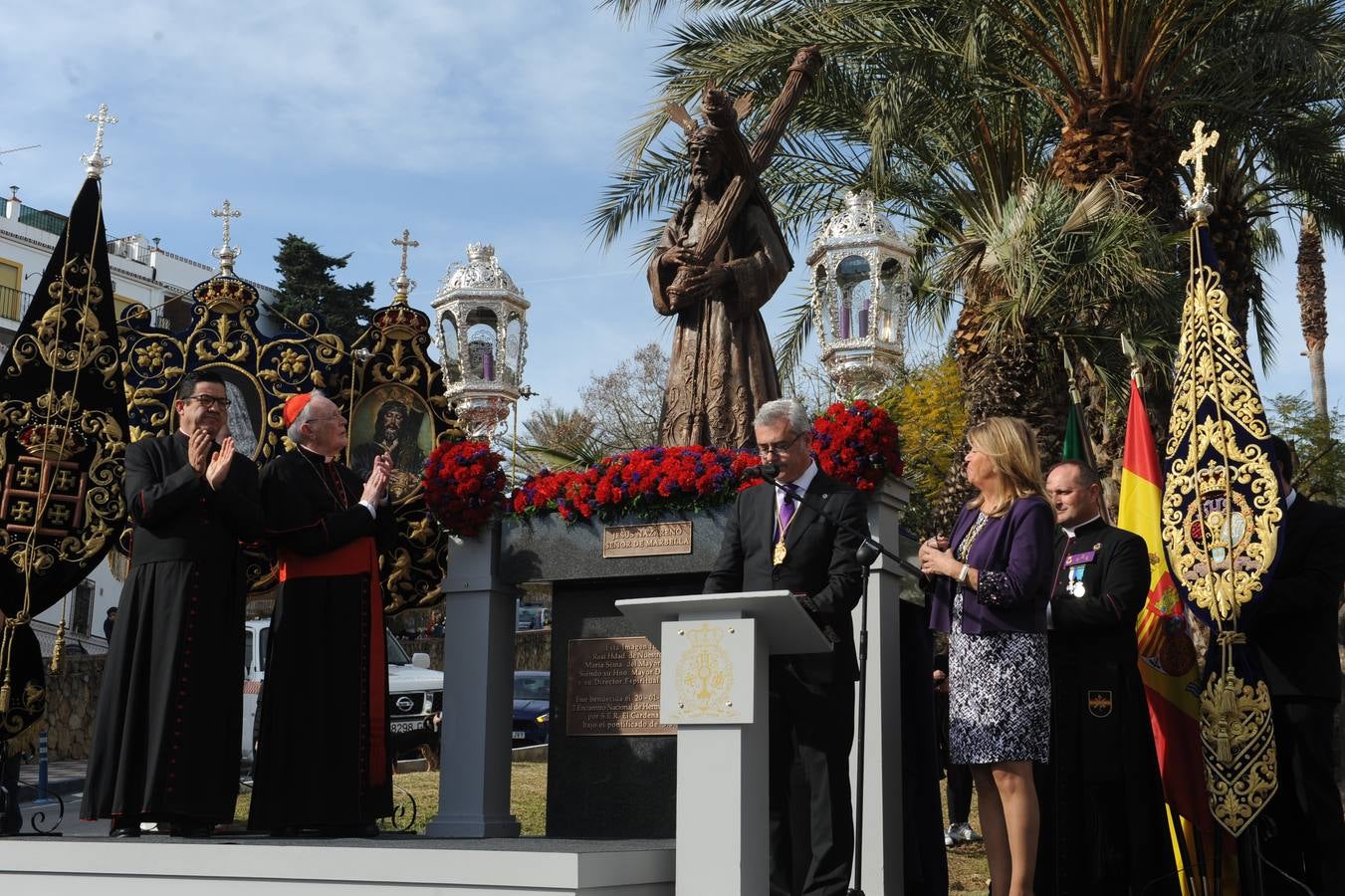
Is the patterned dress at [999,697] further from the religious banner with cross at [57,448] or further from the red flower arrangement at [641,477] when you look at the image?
the religious banner with cross at [57,448]

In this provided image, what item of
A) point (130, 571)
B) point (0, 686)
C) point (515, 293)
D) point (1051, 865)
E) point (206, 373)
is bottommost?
A: point (1051, 865)

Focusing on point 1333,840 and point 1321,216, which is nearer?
point 1333,840

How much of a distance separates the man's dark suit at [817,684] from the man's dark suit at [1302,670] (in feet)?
6.03

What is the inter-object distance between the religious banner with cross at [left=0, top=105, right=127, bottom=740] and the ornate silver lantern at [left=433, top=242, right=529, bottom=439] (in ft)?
10.3

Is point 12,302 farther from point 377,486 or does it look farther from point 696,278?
point 377,486

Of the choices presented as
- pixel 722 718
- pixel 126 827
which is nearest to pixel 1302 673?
pixel 722 718

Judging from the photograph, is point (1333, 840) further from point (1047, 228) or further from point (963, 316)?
point (963, 316)

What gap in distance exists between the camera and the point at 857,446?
7.17m

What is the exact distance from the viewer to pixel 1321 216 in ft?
56.2

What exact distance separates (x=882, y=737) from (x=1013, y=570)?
1.60 m

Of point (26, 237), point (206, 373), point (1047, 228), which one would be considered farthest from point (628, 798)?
point (26, 237)

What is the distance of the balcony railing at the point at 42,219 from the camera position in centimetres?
4553

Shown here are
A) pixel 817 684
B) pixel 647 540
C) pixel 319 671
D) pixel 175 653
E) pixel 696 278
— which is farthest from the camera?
pixel 696 278

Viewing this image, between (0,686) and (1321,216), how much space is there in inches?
592
